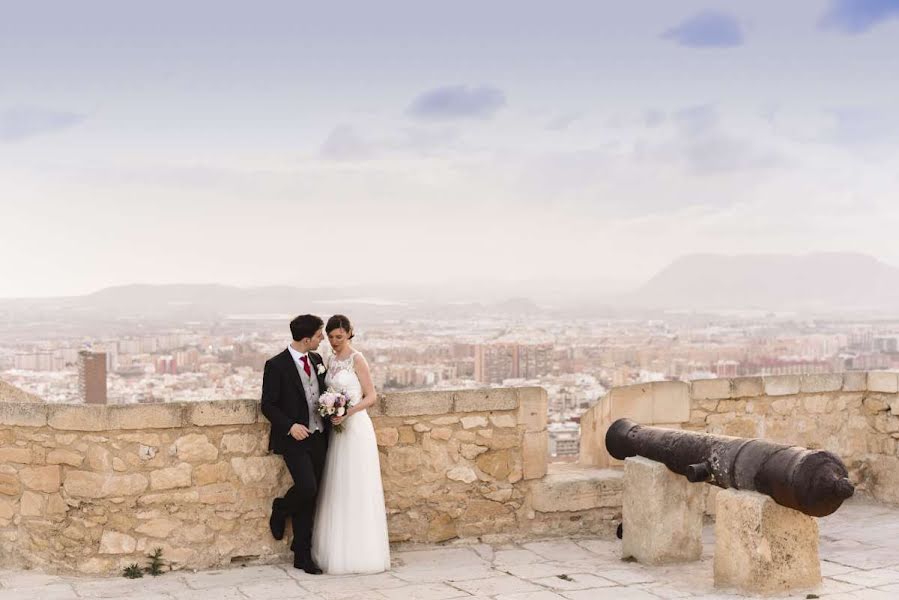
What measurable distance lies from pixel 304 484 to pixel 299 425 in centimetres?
38

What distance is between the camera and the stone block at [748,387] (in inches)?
303

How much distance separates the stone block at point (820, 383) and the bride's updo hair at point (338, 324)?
14.1 feet

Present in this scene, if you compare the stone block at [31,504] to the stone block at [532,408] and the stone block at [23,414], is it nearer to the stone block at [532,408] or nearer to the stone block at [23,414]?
the stone block at [23,414]

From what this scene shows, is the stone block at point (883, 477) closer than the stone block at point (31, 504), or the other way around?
the stone block at point (31, 504)

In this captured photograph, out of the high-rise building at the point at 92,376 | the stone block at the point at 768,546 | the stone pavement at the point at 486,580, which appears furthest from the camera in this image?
the high-rise building at the point at 92,376

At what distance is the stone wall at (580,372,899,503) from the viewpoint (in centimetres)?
729

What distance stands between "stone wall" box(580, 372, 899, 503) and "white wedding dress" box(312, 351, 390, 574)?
2.22 m

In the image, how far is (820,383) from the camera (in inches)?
317

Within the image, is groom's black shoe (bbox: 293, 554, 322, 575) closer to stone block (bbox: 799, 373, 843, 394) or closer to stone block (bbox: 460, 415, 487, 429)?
stone block (bbox: 460, 415, 487, 429)

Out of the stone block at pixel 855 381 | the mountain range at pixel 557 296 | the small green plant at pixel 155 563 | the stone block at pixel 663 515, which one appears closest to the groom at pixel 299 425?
the small green plant at pixel 155 563

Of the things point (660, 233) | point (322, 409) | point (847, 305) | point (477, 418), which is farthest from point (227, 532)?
point (660, 233)

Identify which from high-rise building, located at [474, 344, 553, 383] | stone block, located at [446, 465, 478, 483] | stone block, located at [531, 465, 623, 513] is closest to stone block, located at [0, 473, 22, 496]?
stone block, located at [446, 465, 478, 483]

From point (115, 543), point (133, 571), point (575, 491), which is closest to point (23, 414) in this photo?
point (115, 543)

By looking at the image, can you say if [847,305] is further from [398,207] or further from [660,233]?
[398,207]
